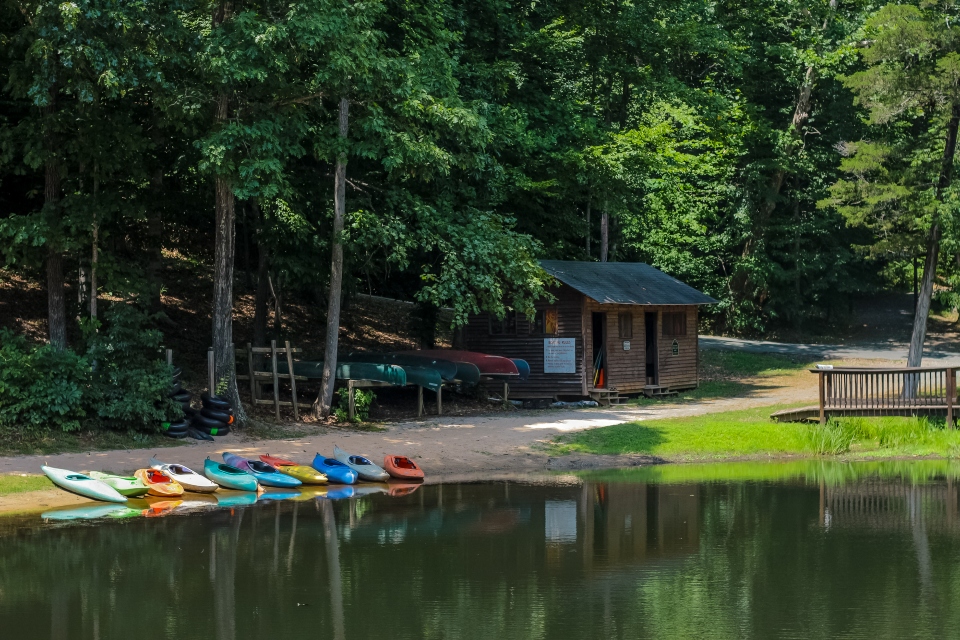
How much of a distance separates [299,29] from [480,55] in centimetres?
936

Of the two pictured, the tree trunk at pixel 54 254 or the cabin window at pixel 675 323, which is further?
the cabin window at pixel 675 323

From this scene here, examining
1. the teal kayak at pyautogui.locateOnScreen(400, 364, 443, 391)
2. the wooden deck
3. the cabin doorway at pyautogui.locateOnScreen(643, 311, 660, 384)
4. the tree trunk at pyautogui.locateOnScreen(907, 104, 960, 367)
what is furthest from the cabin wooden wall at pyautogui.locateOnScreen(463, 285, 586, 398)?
the tree trunk at pyautogui.locateOnScreen(907, 104, 960, 367)

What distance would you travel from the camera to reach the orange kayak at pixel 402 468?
1777cm

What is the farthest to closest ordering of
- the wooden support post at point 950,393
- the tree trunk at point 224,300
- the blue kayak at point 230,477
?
the wooden support post at point 950,393 < the tree trunk at point 224,300 < the blue kayak at point 230,477

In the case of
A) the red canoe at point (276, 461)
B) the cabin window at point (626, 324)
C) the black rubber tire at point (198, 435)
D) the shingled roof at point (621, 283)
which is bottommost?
the red canoe at point (276, 461)

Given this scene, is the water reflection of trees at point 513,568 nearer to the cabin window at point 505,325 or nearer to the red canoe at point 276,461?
the red canoe at point 276,461

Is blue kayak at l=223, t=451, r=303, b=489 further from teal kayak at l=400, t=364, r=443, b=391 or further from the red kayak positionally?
the red kayak

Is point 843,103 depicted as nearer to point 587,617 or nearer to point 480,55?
point 480,55

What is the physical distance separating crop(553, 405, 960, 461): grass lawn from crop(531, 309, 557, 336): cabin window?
5.48 m

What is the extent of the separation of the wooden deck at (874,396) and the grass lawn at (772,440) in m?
0.30

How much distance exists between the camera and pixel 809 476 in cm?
1802

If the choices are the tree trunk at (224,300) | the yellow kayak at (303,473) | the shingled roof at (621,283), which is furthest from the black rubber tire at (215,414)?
the shingled roof at (621,283)

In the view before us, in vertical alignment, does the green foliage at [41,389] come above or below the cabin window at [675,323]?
below

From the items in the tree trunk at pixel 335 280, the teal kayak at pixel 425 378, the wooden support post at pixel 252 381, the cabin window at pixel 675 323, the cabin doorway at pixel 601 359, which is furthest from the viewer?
the cabin window at pixel 675 323
